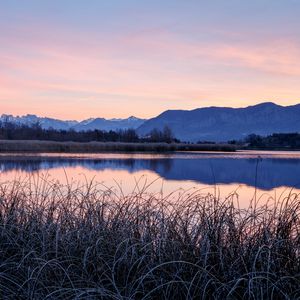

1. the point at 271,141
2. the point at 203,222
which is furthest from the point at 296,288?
the point at 271,141

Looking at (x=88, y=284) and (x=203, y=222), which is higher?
(x=203, y=222)

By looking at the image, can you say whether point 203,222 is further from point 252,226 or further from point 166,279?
point 166,279

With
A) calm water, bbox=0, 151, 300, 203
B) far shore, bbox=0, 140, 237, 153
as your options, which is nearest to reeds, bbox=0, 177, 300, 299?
calm water, bbox=0, 151, 300, 203

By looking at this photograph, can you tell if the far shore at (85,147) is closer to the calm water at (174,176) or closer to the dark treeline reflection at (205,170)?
the dark treeline reflection at (205,170)

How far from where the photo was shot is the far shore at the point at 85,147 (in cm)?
4456

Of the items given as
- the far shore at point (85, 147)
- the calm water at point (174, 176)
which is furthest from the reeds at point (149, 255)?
the far shore at point (85, 147)

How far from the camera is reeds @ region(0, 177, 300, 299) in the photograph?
3924 mm

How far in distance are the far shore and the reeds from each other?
3763 cm

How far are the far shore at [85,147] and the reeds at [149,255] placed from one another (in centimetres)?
3763

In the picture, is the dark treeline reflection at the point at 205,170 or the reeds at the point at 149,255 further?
the dark treeline reflection at the point at 205,170

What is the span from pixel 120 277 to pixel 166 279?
0.52 meters

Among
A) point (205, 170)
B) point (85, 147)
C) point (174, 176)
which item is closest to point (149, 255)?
point (174, 176)

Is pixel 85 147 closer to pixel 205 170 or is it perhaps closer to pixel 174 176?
pixel 205 170

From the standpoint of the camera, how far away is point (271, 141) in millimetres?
84500
